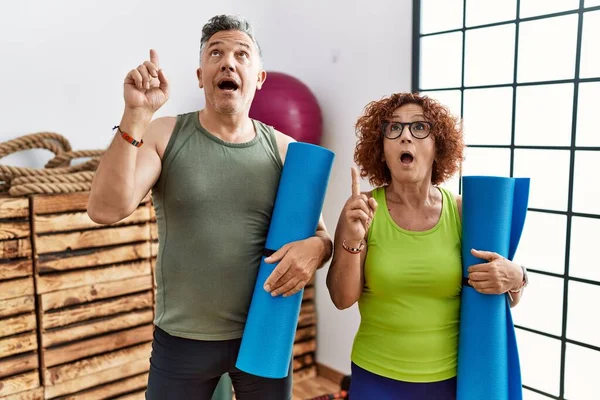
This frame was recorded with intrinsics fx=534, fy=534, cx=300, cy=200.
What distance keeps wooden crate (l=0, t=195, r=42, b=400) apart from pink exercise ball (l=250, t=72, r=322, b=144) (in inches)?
42.8

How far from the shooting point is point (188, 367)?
4.21ft

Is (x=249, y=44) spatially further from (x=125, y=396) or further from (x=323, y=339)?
(x=323, y=339)

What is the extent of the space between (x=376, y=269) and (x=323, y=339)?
70.8 inches

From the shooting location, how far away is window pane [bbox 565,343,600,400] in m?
1.98

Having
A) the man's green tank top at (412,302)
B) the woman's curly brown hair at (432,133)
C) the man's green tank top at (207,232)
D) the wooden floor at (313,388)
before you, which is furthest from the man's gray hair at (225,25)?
the wooden floor at (313,388)

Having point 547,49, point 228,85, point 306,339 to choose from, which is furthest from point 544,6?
point 306,339

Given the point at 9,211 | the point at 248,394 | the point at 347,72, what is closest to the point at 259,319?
the point at 248,394

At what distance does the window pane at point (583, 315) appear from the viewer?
195 cm

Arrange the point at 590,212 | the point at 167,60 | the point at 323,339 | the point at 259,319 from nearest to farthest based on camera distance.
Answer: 1. the point at 259,319
2. the point at 590,212
3. the point at 167,60
4. the point at 323,339

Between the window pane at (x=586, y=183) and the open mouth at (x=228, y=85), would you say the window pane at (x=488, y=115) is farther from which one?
the open mouth at (x=228, y=85)

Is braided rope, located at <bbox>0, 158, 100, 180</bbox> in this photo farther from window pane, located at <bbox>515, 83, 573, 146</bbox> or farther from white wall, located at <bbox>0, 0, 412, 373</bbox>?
window pane, located at <bbox>515, 83, 573, 146</bbox>

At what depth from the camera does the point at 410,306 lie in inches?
51.0

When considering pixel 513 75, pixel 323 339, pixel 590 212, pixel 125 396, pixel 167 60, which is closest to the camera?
pixel 590 212

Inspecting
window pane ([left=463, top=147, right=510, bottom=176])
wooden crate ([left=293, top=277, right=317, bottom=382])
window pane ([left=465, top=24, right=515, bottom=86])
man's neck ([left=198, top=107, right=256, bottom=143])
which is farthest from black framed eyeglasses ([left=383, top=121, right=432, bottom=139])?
wooden crate ([left=293, top=277, right=317, bottom=382])
